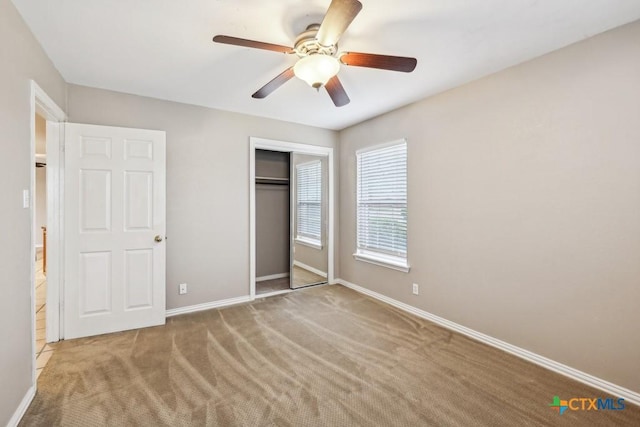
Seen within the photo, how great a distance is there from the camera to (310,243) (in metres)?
4.84

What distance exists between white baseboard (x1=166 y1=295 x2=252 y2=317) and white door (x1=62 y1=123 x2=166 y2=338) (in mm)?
265

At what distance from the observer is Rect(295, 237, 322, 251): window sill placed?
15.5ft

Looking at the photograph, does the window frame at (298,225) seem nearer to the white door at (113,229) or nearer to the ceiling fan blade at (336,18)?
the white door at (113,229)

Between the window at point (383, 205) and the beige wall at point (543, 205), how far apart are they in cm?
24

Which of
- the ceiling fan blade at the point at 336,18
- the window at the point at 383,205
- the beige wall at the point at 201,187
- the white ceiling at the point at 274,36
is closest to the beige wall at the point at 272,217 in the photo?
the beige wall at the point at 201,187

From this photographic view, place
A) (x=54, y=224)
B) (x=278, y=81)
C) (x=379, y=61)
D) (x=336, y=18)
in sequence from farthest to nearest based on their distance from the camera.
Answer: (x=54, y=224)
(x=278, y=81)
(x=379, y=61)
(x=336, y=18)

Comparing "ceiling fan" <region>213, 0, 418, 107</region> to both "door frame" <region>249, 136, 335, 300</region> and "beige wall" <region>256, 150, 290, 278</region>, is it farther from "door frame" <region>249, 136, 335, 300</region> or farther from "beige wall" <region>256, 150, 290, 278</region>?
"beige wall" <region>256, 150, 290, 278</region>

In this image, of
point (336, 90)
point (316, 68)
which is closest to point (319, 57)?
point (316, 68)

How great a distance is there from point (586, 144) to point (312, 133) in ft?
10.4

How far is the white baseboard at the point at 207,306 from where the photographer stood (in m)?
3.36

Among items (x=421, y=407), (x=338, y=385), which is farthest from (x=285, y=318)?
(x=421, y=407)

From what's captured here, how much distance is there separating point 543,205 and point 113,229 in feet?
13.0

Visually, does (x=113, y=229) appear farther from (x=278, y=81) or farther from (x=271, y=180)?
(x=271, y=180)

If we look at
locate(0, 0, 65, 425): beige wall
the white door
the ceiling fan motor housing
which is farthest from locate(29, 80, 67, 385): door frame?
the ceiling fan motor housing
